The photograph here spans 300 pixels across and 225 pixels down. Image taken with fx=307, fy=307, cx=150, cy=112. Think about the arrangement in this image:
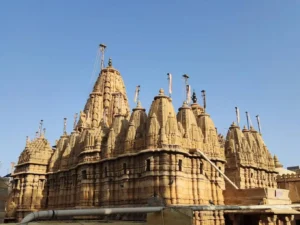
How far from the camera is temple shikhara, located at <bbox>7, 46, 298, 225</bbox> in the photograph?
26355mm

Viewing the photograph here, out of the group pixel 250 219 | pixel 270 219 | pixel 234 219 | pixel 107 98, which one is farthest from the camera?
pixel 107 98

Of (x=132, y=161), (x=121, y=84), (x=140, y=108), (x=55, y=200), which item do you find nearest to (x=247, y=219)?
(x=132, y=161)

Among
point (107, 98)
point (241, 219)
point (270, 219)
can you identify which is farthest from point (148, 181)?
point (107, 98)

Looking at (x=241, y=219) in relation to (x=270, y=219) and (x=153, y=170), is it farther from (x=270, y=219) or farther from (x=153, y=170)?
(x=153, y=170)

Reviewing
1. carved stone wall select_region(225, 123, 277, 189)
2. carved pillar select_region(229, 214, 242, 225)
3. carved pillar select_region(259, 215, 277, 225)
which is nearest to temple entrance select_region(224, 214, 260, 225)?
carved pillar select_region(229, 214, 242, 225)

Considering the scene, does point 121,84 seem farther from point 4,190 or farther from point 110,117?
point 4,190

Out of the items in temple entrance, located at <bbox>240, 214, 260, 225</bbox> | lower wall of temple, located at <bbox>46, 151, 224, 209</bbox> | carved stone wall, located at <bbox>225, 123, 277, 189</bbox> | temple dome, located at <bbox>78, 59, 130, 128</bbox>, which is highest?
temple dome, located at <bbox>78, 59, 130, 128</bbox>

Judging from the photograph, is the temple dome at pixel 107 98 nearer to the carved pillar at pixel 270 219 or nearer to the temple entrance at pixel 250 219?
the temple entrance at pixel 250 219

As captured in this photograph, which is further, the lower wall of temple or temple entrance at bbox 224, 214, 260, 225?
temple entrance at bbox 224, 214, 260, 225

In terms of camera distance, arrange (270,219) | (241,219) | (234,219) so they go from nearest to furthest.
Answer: (270,219), (234,219), (241,219)

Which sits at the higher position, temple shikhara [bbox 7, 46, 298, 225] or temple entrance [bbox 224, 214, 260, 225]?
temple shikhara [bbox 7, 46, 298, 225]

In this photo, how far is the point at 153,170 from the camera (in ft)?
86.6

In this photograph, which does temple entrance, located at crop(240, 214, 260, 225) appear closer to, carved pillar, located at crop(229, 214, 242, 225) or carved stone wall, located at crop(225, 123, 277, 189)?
carved pillar, located at crop(229, 214, 242, 225)

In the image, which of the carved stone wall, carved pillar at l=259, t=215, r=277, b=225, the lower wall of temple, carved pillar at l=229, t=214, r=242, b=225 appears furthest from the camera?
the carved stone wall
